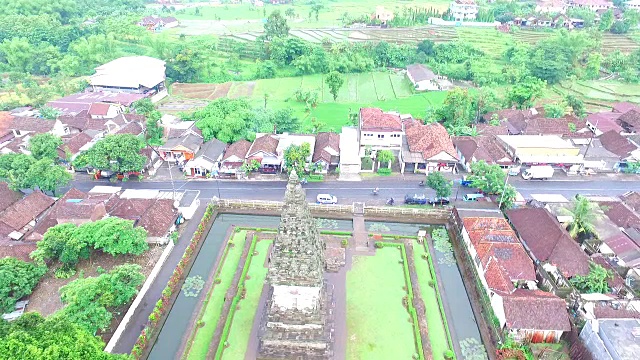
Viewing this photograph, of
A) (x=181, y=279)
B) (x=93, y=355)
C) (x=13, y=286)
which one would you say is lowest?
(x=181, y=279)

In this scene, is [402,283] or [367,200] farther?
[367,200]

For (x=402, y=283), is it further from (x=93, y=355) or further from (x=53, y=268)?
(x=53, y=268)

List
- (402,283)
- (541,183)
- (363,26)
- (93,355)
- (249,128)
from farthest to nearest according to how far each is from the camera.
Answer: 1. (363,26)
2. (249,128)
3. (541,183)
4. (402,283)
5. (93,355)

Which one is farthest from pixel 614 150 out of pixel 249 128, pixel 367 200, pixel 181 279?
pixel 181 279

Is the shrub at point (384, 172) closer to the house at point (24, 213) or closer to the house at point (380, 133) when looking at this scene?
the house at point (380, 133)

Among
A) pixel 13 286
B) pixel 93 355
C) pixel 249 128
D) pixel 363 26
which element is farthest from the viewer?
pixel 363 26

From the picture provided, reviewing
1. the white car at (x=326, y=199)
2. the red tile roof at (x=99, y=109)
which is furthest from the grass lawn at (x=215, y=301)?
the red tile roof at (x=99, y=109)

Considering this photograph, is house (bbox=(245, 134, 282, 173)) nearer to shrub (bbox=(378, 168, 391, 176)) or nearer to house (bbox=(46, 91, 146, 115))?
shrub (bbox=(378, 168, 391, 176))
